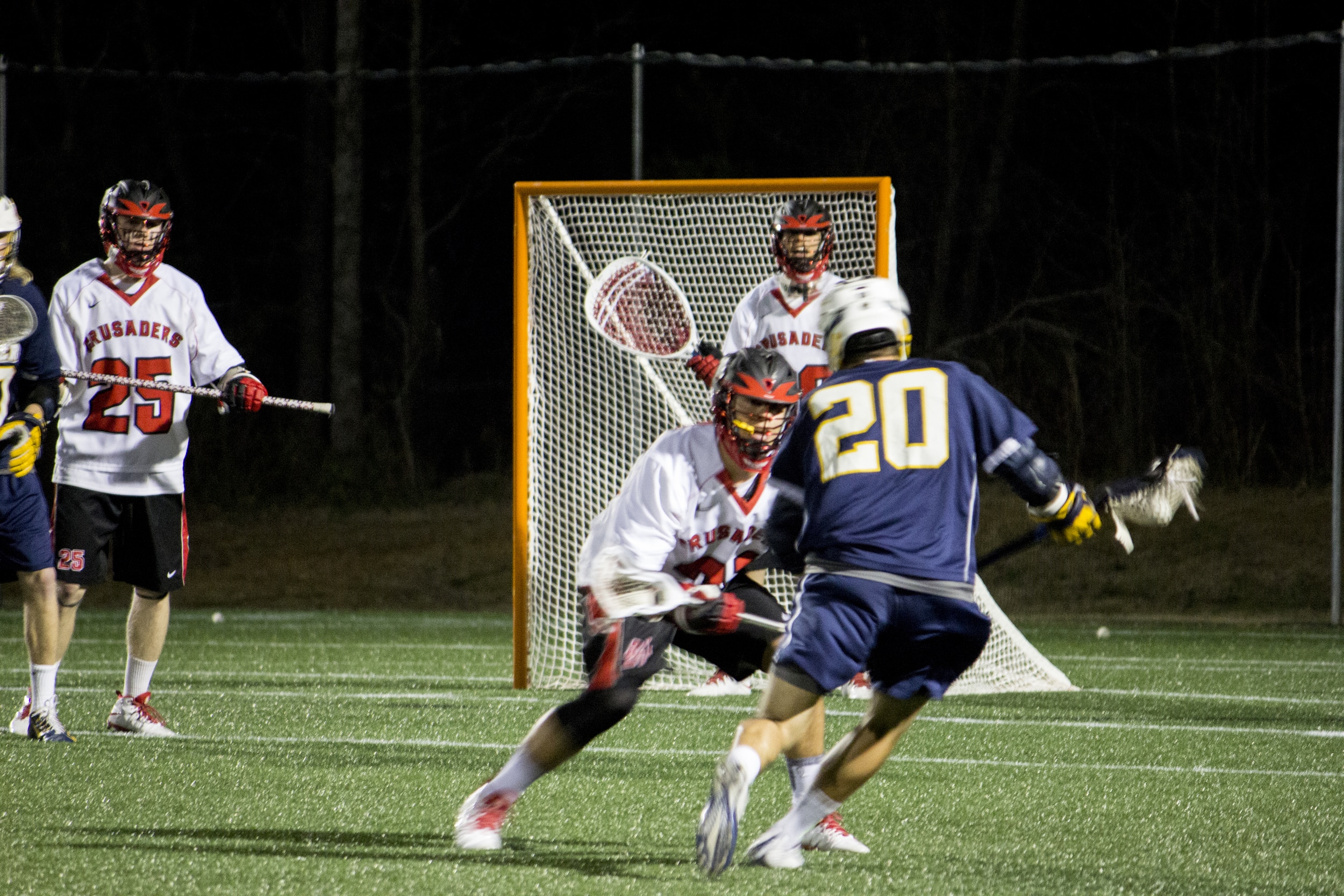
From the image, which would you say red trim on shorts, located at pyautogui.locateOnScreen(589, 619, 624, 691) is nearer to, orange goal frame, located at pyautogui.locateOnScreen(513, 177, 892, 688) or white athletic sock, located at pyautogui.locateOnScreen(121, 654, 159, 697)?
white athletic sock, located at pyautogui.locateOnScreen(121, 654, 159, 697)

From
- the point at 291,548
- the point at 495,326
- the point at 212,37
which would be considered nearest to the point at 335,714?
the point at 291,548

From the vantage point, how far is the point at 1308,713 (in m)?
6.50

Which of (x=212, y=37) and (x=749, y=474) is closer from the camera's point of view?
(x=749, y=474)

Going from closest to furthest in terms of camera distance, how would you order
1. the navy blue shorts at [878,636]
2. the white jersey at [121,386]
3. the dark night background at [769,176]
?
the navy blue shorts at [878,636] → the white jersey at [121,386] → the dark night background at [769,176]

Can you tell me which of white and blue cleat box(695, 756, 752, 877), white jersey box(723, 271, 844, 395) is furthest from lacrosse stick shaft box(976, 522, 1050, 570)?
white jersey box(723, 271, 844, 395)

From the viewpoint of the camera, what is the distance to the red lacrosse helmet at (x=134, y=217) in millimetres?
5758

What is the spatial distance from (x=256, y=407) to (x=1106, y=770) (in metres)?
2.96

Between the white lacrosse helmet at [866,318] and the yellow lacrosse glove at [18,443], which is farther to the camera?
the yellow lacrosse glove at [18,443]

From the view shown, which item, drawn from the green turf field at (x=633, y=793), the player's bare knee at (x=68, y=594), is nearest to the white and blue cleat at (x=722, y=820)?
the green turf field at (x=633, y=793)

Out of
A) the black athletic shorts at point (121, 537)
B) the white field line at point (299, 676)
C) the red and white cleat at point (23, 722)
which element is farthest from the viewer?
the white field line at point (299, 676)

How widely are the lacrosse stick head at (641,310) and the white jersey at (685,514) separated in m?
2.19

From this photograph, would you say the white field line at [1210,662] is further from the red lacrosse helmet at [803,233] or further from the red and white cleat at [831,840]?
Answer: the red and white cleat at [831,840]

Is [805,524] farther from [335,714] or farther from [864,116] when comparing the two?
[864,116]

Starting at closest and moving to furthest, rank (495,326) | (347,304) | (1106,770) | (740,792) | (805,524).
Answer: (740,792)
(805,524)
(1106,770)
(347,304)
(495,326)
